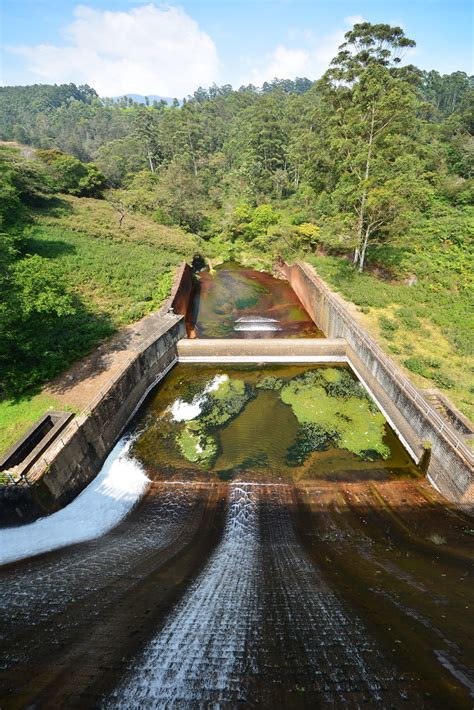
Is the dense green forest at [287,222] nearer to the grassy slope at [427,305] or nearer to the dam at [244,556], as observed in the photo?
the grassy slope at [427,305]

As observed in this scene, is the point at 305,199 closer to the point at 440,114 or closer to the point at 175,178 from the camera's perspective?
the point at 175,178

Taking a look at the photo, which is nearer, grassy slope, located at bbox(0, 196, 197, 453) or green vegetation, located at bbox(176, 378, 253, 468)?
green vegetation, located at bbox(176, 378, 253, 468)

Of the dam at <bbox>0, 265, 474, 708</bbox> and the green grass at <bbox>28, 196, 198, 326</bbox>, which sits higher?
the green grass at <bbox>28, 196, 198, 326</bbox>

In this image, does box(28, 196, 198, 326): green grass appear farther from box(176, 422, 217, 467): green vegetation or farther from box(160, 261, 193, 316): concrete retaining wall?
box(176, 422, 217, 467): green vegetation

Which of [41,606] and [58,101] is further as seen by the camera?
[58,101]

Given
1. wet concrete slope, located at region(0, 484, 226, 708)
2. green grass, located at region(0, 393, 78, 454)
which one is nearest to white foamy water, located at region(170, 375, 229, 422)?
wet concrete slope, located at region(0, 484, 226, 708)

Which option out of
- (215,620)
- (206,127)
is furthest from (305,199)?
(206,127)
